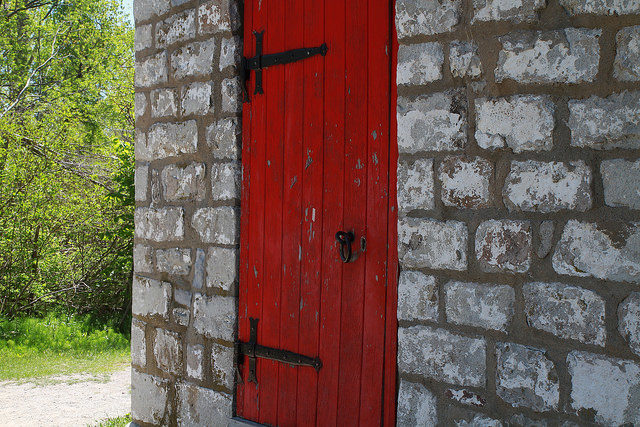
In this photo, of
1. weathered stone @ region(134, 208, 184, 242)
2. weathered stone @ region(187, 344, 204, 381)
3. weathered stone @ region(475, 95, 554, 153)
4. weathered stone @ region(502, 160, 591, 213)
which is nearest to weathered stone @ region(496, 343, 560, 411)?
weathered stone @ region(502, 160, 591, 213)

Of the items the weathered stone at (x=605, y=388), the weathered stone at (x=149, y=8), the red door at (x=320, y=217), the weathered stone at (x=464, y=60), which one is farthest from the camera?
the weathered stone at (x=149, y=8)

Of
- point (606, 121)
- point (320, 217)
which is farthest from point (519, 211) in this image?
point (320, 217)

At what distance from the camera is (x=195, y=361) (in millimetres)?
2990

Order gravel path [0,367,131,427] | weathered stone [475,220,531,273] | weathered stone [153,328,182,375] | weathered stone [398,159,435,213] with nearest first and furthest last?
1. weathered stone [475,220,531,273]
2. weathered stone [398,159,435,213]
3. weathered stone [153,328,182,375]
4. gravel path [0,367,131,427]

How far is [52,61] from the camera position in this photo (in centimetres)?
1173

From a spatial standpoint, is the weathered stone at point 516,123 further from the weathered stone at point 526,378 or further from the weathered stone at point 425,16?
the weathered stone at point 526,378

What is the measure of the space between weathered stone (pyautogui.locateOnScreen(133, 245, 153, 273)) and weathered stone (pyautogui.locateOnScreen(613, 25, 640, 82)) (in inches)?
99.2

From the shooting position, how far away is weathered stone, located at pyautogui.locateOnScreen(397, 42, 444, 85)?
6.97ft

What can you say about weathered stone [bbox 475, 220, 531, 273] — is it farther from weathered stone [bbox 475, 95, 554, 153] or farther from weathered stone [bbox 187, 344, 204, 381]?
weathered stone [bbox 187, 344, 204, 381]

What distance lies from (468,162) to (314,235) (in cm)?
84

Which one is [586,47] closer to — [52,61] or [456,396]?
[456,396]

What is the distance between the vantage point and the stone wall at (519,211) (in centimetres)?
176

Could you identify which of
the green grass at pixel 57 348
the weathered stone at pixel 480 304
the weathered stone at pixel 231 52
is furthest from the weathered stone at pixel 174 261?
the green grass at pixel 57 348

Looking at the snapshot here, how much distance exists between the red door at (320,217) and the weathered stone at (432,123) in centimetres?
18
